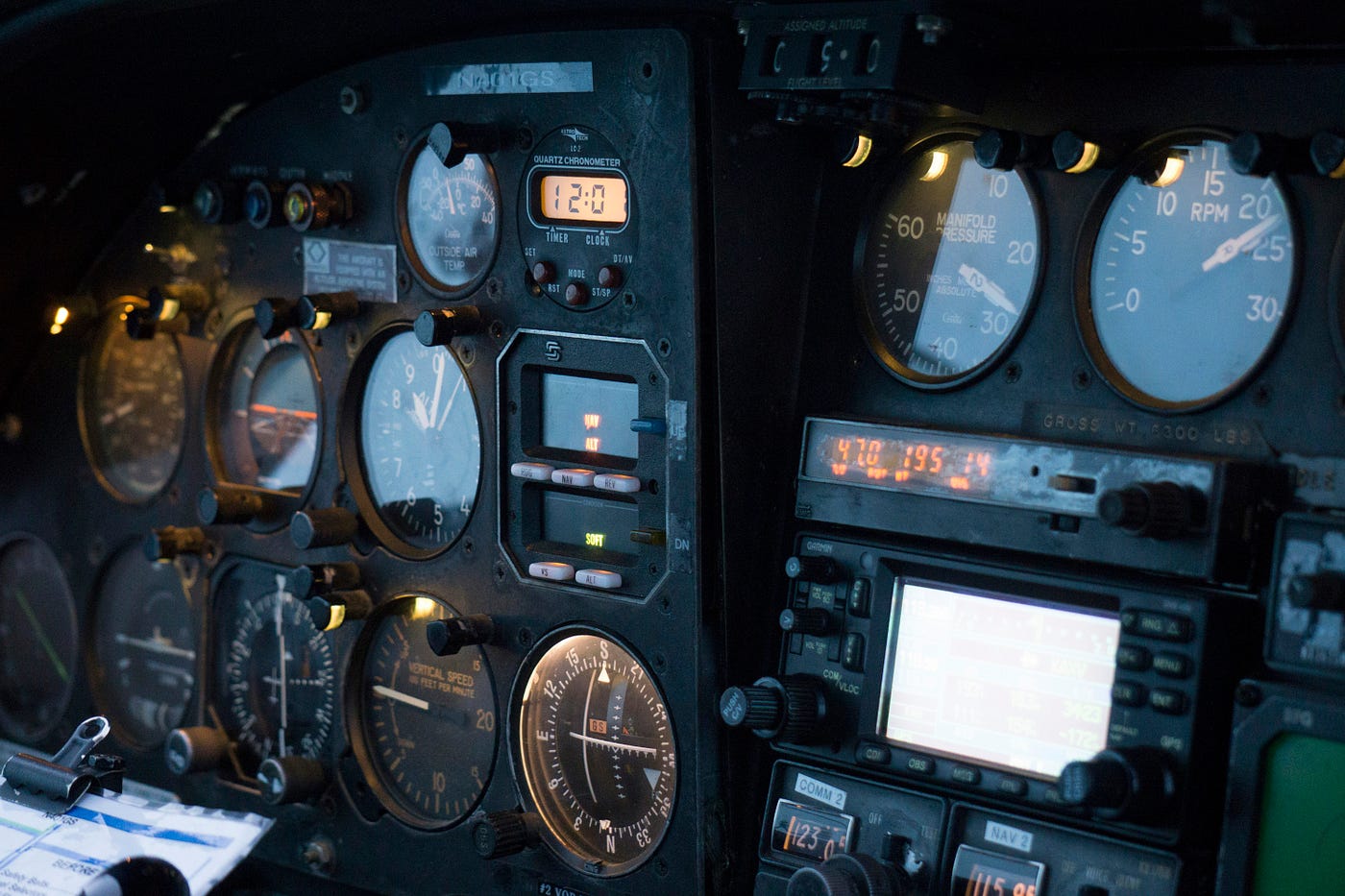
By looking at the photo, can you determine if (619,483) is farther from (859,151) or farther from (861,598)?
(859,151)

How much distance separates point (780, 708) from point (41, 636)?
2666mm

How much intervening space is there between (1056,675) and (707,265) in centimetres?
104

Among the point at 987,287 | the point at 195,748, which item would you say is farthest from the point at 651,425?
the point at 195,748

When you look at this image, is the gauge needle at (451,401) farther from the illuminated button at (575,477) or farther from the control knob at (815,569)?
the control knob at (815,569)

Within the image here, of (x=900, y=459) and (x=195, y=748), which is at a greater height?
(x=900, y=459)

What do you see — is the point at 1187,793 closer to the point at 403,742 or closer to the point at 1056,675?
the point at 1056,675

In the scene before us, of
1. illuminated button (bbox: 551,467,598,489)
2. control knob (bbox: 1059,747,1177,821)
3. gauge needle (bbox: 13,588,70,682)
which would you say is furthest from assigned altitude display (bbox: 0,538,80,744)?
control knob (bbox: 1059,747,1177,821)

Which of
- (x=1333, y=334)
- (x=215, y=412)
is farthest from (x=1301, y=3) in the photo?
(x=215, y=412)

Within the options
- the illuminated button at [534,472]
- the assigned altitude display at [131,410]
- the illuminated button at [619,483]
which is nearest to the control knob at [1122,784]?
the illuminated button at [619,483]

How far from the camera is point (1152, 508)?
2639 millimetres

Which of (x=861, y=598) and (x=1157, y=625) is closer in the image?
(x=1157, y=625)

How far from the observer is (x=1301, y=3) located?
240 cm

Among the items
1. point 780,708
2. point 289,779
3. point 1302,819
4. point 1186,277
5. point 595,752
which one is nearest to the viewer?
point 1302,819

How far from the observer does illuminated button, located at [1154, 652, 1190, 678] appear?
105 inches
